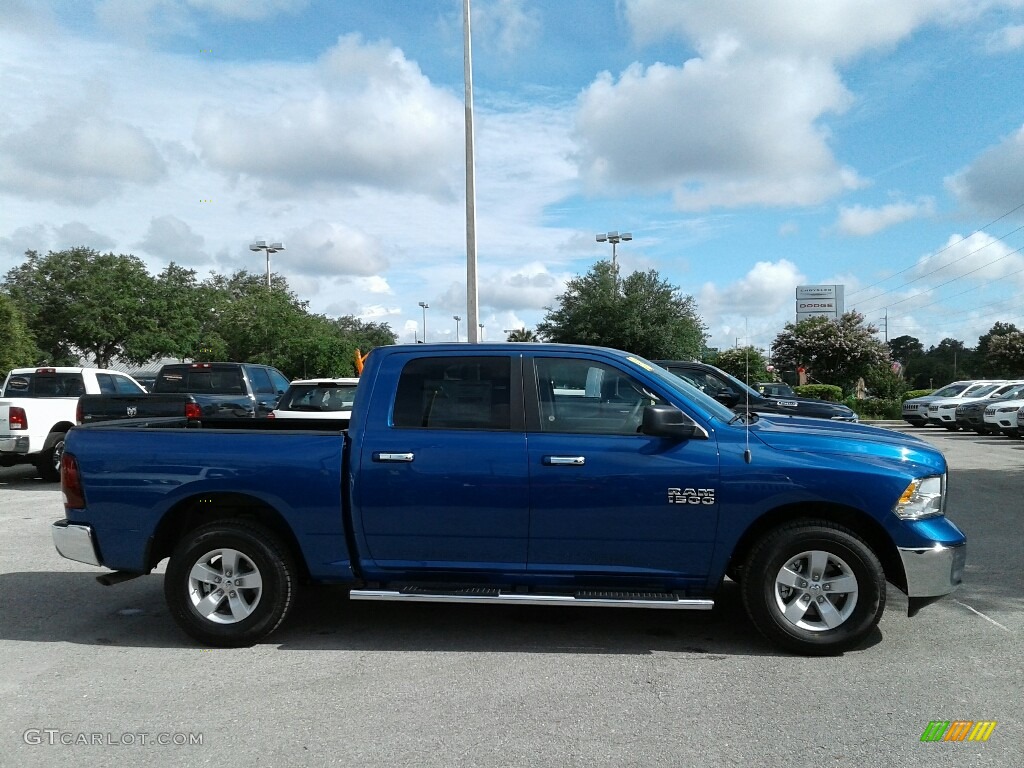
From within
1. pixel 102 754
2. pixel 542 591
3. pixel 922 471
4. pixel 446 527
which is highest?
pixel 922 471

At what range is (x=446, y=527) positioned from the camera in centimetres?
522

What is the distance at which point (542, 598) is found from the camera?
5098 millimetres

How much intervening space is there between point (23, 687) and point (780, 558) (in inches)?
174

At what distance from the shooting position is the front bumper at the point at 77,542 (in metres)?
5.50

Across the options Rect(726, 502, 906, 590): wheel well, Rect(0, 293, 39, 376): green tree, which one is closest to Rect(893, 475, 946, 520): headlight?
Rect(726, 502, 906, 590): wheel well

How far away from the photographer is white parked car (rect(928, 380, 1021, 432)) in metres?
27.2

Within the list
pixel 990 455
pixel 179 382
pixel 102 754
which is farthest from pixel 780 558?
pixel 990 455

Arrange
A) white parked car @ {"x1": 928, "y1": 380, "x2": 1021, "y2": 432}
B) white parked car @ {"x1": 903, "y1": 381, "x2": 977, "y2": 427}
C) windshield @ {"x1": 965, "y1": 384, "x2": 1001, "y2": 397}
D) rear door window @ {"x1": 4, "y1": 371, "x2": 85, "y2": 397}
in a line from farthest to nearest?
white parked car @ {"x1": 903, "y1": 381, "x2": 977, "y2": 427} → windshield @ {"x1": 965, "y1": 384, "x2": 1001, "y2": 397} → white parked car @ {"x1": 928, "y1": 380, "x2": 1021, "y2": 432} → rear door window @ {"x1": 4, "y1": 371, "x2": 85, "y2": 397}

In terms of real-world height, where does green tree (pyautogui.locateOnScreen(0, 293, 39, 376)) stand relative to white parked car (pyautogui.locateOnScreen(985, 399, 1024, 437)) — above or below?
above

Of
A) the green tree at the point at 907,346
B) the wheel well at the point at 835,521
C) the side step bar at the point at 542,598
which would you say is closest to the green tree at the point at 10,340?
the side step bar at the point at 542,598

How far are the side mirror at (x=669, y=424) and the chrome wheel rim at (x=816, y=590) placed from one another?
3.15 feet

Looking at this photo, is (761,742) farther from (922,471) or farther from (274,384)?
(274,384)

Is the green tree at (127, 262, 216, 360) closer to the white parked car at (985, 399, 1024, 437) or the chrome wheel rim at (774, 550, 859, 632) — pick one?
the white parked car at (985, 399, 1024, 437)

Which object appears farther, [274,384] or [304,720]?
[274,384]
